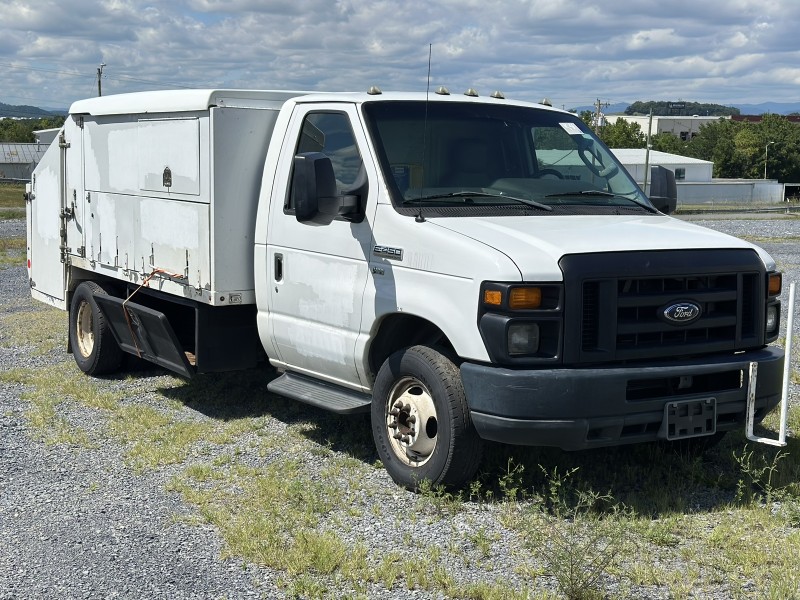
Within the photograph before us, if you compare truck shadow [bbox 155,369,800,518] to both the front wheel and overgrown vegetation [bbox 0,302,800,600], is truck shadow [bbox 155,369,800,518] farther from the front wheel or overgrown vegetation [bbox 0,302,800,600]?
the front wheel

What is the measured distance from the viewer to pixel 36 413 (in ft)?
27.8

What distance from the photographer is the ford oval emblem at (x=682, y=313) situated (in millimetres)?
5773

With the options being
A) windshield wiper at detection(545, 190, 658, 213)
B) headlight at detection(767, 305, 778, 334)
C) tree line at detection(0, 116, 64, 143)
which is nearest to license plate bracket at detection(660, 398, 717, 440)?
headlight at detection(767, 305, 778, 334)

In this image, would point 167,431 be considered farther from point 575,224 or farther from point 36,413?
point 575,224

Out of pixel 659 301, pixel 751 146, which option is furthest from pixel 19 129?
pixel 659 301

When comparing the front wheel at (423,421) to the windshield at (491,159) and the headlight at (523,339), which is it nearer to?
the headlight at (523,339)

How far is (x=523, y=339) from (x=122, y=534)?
237cm

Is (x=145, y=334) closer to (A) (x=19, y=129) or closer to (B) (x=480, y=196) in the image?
(B) (x=480, y=196)

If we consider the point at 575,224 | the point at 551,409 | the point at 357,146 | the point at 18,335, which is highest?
the point at 357,146

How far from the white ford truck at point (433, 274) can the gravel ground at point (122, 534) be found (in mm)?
508

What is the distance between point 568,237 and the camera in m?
5.83

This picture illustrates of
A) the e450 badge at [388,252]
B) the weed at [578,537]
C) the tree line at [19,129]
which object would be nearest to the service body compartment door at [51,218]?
the e450 badge at [388,252]

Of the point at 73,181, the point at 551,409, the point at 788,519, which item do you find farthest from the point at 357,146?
the point at 73,181

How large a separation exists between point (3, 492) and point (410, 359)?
2.61 meters
